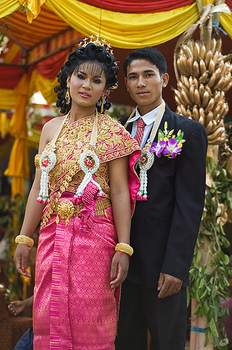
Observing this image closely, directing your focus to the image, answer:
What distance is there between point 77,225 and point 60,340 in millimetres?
507

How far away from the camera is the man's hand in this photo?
2.31m

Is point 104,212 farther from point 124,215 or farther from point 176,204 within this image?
point 176,204

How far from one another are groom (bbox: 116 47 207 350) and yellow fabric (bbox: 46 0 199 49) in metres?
1.49

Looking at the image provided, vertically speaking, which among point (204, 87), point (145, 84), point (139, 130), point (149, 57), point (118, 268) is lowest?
point (118, 268)

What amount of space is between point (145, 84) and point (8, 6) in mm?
1601

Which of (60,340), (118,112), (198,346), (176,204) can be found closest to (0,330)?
(198,346)

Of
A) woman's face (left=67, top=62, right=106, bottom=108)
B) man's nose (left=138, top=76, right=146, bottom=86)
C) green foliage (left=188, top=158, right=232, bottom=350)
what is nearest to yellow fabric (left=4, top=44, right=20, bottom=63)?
green foliage (left=188, top=158, right=232, bottom=350)

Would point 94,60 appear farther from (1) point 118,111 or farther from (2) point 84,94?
(1) point 118,111

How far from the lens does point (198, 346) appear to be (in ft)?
12.2

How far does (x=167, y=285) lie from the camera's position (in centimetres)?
231

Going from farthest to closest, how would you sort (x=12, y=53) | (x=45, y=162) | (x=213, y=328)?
(x=12, y=53) < (x=213, y=328) < (x=45, y=162)

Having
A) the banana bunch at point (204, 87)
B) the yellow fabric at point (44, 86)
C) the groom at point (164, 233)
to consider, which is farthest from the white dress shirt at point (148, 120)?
the yellow fabric at point (44, 86)

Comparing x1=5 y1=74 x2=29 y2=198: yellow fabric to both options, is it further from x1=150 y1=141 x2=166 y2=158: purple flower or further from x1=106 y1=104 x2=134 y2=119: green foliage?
x1=150 y1=141 x2=166 y2=158: purple flower

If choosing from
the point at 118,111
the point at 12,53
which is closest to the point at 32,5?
the point at 12,53
